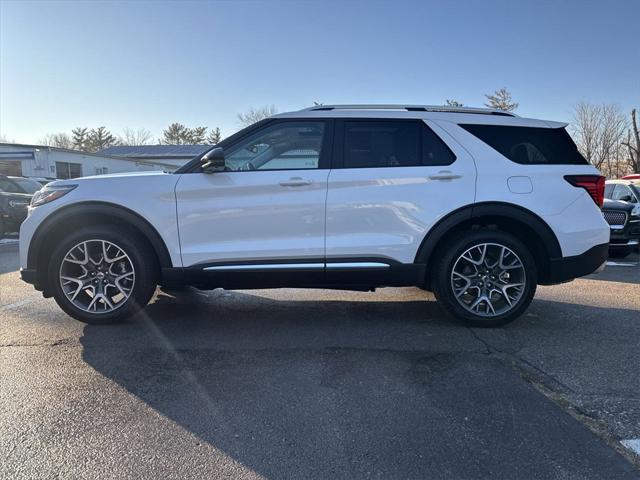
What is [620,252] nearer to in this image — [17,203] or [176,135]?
[17,203]

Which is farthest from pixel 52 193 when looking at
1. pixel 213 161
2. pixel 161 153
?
pixel 161 153

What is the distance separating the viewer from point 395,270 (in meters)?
4.28

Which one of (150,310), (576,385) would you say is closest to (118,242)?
(150,310)

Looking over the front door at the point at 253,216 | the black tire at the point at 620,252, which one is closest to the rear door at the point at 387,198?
the front door at the point at 253,216

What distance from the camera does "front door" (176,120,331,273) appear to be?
13.8ft

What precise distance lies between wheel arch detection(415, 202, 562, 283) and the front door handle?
1.19m

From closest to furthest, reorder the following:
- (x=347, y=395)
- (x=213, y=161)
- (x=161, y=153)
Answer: (x=347, y=395)
(x=213, y=161)
(x=161, y=153)

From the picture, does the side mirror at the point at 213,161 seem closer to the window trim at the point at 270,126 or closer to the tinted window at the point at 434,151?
the window trim at the point at 270,126

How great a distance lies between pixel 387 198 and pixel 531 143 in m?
1.48

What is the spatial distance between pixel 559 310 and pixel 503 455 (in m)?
3.25

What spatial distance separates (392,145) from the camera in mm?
4371

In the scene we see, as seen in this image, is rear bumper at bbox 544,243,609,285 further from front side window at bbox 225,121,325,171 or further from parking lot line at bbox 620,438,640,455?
front side window at bbox 225,121,325,171

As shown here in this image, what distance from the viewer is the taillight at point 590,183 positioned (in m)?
4.29

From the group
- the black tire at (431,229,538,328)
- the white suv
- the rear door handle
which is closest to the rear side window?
the white suv
